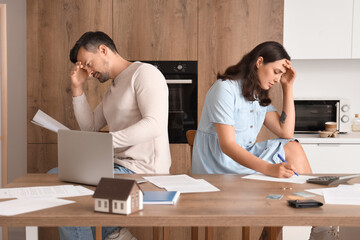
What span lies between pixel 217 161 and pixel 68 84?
1.52 meters

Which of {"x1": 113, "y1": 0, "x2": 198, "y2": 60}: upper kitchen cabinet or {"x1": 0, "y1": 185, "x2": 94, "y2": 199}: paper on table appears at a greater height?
{"x1": 113, "y1": 0, "x2": 198, "y2": 60}: upper kitchen cabinet

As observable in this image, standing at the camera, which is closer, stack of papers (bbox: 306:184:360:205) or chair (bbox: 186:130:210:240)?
stack of papers (bbox: 306:184:360:205)

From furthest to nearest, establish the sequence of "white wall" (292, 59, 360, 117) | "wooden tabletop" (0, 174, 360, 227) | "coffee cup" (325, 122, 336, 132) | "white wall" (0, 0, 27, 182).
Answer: "white wall" (292, 59, 360, 117)
"white wall" (0, 0, 27, 182)
"coffee cup" (325, 122, 336, 132)
"wooden tabletop" (0, 174, 360, 227)

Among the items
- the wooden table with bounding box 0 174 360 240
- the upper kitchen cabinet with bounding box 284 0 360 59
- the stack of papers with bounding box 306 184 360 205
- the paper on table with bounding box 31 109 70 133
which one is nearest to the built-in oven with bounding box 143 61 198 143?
the upper kitchen cabinet with bounding box 284 0 360 59

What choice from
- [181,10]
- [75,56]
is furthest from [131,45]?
[75,56]

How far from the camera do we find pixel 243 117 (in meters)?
2.42

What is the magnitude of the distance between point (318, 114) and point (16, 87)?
2.49 metres

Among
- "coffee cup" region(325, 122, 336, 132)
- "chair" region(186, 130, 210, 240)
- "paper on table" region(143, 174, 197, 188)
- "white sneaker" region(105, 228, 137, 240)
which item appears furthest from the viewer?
"coffee cup" region(325, 122, 336, 132)

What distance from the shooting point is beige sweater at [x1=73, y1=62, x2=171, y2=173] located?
2094 millimetres

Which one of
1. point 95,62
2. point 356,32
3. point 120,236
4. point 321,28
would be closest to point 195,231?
point 120,236

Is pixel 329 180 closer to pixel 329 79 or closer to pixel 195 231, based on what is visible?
pixel 195 231

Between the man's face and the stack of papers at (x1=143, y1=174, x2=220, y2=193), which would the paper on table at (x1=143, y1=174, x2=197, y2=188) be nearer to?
the stack of papers at (x1=143, y1=174, x2=220, y2=193)

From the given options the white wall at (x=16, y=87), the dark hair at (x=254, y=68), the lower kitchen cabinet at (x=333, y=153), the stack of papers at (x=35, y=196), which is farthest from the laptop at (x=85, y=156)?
the white wall at (x=16, y=87)

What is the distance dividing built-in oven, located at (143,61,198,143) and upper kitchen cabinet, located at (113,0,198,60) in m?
0.06
